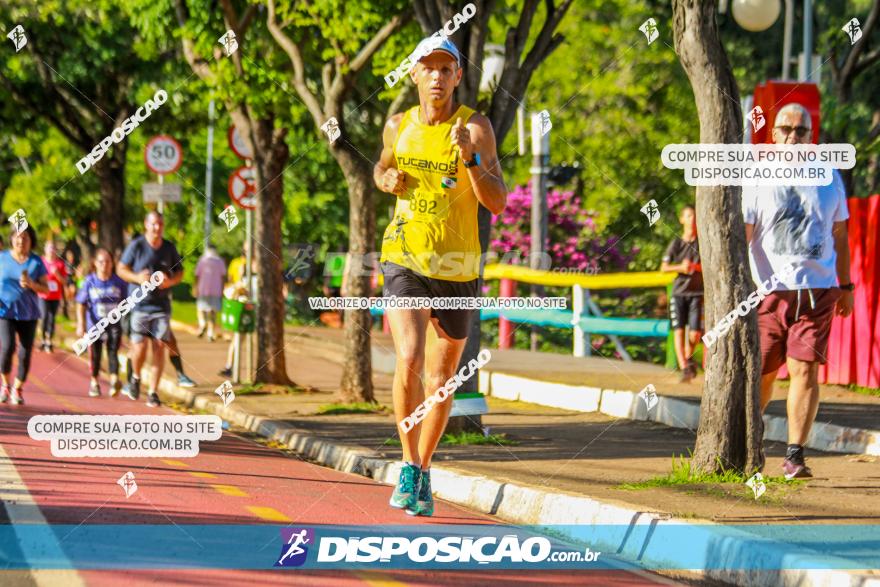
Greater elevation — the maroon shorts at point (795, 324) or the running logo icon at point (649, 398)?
the maroon shorts at point (795, 324)

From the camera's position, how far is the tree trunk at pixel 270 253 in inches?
754

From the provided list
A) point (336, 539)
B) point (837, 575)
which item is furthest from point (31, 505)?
point (837, 575)

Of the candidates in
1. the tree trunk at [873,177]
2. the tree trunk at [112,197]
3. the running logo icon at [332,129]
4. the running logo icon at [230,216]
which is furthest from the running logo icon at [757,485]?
the tree trunk at [112,197]

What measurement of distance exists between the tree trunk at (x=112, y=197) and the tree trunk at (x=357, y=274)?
14851 millimetres

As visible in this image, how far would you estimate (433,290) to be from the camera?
828 centimetres

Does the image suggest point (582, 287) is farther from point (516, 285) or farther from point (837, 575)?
point (837, 575)

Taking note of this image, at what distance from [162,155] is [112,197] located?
9430 mm

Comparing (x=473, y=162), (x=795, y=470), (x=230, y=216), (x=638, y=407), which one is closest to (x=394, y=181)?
(x=473, y=162)

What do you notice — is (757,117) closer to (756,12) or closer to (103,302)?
(756,12)

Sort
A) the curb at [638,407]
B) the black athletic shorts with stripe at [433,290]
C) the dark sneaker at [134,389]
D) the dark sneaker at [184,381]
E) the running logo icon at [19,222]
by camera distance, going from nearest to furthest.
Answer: the black athletic shorts with stripe at [433,290], the curb at [638,407], the running logo icon at [19,222], the dark sneaker at [134,389], the dark sneaker at [184,381]

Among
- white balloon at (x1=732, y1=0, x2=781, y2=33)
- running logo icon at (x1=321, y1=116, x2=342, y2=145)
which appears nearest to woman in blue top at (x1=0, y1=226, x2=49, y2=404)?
running logo icon at (x1=321, y1=116, x2=342, y2=145)

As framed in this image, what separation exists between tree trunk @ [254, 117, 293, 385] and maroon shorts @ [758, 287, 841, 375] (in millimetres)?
10230

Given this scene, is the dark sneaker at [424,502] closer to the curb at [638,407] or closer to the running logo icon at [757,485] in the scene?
the running logo icon at [757,485]

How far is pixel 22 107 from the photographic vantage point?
3117 cm
